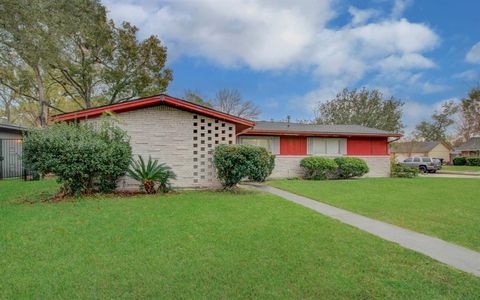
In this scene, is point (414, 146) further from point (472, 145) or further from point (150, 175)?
point (150, 175)

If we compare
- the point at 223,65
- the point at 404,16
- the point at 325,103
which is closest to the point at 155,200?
the point at 404,16

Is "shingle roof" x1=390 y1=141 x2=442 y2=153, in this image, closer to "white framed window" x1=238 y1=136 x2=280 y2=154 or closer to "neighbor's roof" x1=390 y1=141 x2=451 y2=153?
"neighbor's roof" x1=390 y1=141 x2=451 y2=153

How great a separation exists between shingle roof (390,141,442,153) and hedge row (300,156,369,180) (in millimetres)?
39996

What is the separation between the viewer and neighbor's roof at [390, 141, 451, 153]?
50.9 meters

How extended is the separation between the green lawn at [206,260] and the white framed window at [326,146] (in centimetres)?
1184

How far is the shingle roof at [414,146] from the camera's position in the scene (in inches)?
2005

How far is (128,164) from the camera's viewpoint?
396 inches

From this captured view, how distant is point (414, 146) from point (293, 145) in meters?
45.8

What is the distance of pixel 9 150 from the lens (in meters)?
15.7

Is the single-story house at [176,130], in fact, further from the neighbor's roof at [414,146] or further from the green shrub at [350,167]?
the neighbor's roof at [414,146]

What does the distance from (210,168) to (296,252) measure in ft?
25.5

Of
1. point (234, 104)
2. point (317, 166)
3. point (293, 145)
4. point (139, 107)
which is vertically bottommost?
point (317, 166)

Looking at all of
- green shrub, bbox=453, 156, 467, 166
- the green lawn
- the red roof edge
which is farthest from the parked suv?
the green lawn

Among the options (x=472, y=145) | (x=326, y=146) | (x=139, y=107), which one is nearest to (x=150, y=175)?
(x=139, y=107)
